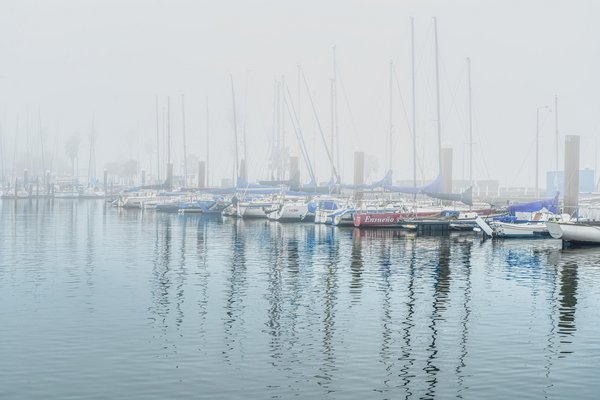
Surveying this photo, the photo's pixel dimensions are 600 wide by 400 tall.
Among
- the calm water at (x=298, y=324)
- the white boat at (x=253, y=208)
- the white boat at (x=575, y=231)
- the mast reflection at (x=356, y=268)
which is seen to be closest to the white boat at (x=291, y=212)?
the white boat at (x=253, y=208)

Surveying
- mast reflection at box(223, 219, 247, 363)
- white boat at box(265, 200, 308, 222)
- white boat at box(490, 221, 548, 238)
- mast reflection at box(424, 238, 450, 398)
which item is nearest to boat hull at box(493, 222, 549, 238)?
white boat at box(490, 221, 548, 238)

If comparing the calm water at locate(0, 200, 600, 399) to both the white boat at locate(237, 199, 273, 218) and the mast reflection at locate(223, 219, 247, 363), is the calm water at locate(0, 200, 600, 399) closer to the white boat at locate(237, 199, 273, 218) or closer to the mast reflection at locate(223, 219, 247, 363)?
the mast reflection at locate(223, 219, 247, 363)

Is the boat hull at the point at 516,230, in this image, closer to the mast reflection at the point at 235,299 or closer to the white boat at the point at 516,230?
the white boat at the point at 516,230

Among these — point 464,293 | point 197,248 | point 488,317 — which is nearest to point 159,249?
point 197,248

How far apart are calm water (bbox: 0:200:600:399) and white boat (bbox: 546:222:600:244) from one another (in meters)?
3.15

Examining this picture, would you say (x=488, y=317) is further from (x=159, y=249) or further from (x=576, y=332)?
(x=159, y=249)

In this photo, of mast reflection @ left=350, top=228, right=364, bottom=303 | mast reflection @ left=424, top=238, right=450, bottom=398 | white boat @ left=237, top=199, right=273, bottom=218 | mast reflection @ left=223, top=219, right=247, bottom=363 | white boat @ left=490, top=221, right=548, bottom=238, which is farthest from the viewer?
white boat @ left=237, top=199, right=273, bottom=218

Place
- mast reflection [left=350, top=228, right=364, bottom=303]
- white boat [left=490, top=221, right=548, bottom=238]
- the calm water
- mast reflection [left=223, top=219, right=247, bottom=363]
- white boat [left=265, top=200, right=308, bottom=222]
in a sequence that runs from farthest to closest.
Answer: white boat [left=265, top=200, right=308, bottom=222] < white boat [left=490, top=221, right=548, bottom=238] < mast reflection [left=350, top=228, right=364, bottom=303] < mast reflection [left=223, top=219, right=247, bottom=363] < the calm water

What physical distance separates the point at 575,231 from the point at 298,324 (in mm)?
39955

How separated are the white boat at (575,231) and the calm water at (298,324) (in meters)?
3.15

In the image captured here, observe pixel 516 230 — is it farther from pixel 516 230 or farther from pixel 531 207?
pixel 531 207

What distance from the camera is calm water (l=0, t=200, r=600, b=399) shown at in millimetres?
24453

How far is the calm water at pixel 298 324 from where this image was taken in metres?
24.5

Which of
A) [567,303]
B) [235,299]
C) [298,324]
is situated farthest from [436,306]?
[235,299]
